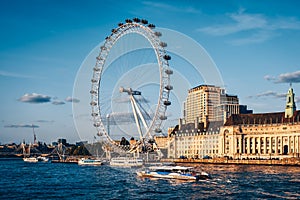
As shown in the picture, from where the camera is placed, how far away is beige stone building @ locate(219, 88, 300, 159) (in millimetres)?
105312

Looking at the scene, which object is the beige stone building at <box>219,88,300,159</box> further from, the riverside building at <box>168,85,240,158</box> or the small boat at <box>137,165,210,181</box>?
the small boat at <box>137,165,210,181</box>

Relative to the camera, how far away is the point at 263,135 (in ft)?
361

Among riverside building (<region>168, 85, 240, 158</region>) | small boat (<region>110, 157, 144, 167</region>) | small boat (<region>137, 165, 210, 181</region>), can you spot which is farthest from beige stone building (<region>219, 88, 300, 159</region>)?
small boat (<region>137, 165, 210, 181</region>)

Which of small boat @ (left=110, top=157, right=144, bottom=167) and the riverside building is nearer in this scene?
small boat @ (left=110, top=157, right=144, bottom=167)

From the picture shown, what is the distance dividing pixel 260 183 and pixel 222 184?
4.19 m

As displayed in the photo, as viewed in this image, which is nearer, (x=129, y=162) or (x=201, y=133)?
(x=129, y=162)

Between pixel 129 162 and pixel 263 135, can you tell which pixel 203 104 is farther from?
pixel 129 162

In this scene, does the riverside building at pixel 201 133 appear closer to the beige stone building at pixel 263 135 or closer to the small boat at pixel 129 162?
the beige stone building at pixel 263 135

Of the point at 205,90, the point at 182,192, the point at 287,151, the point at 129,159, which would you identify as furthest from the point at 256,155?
the point at 182,192

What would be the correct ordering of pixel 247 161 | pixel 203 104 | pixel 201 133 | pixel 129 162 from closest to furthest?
1. pixel 129 162
2. pixel 247 161
3. pixel 201 133
4. pixel 203 104

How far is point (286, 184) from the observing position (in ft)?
162

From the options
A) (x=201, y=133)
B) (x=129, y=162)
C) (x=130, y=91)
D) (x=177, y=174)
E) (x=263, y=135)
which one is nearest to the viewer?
(x=177, y=174)

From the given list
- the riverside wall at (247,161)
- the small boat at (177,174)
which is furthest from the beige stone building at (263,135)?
the small boat at (177,174)

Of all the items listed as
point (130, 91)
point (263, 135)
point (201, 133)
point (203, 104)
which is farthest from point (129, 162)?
point (203, 104)
